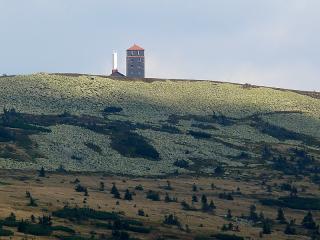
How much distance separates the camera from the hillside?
5089 inches

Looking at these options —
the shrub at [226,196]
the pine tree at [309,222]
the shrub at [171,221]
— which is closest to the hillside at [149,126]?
→ the shrub at [226,196]

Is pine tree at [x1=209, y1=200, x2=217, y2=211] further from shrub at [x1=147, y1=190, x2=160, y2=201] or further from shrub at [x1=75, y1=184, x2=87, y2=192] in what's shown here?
shrub at [x1=75, y1=184, x2=87, y2=192]

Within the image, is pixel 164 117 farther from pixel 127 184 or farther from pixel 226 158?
pixel 127 184

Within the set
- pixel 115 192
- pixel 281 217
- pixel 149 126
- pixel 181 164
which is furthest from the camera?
pixel 149 126

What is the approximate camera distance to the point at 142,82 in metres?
195

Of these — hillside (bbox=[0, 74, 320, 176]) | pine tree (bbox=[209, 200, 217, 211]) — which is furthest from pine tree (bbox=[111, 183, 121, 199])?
hillside (bbox=[0, 74, 320, 176])

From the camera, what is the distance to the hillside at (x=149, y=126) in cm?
12925

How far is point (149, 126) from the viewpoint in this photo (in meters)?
157

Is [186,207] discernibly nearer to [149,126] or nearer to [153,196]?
[153,196]

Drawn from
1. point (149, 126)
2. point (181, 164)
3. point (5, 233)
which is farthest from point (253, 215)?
point (149, 126)

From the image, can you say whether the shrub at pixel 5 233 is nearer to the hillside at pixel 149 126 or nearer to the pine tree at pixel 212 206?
the pine tree at pixel 212 206

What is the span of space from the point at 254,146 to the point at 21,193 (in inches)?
2682

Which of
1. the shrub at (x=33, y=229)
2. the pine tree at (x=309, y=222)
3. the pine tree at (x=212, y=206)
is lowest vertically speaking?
the pine tree at (x=309, y=222)

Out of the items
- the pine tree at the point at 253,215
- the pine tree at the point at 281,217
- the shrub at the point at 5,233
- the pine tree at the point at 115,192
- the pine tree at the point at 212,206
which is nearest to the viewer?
the shrub at the point at 5,233
